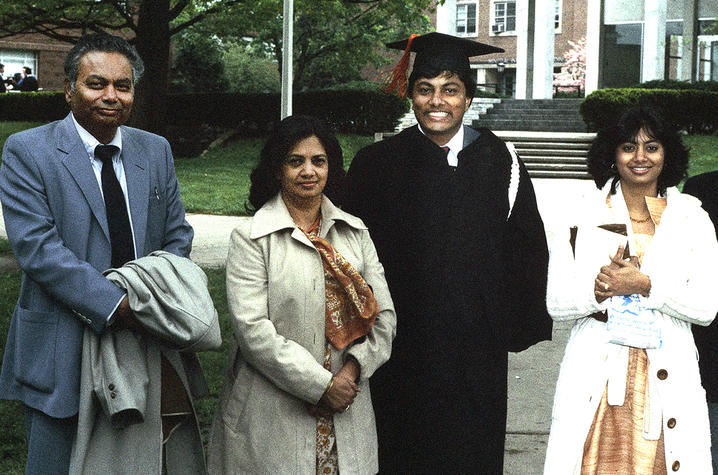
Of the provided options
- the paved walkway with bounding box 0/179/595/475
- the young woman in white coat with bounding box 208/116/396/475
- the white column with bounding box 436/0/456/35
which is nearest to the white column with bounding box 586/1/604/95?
the white column with bounding box 436/0/456/35

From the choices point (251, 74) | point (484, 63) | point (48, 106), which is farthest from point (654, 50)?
point (484, 63)

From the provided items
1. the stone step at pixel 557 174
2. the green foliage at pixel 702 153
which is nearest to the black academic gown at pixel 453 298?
the green foliage at pixel 702 153

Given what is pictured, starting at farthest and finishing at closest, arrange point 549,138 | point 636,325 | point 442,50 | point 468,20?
point 468,20 < point 549,138 < point 442,50 < point 636,325

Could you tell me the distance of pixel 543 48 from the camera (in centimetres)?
2623

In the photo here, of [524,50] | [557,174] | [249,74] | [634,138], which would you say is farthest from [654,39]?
[634,138]

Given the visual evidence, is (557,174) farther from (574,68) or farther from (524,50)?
(574,68)

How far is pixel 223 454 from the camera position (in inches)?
126

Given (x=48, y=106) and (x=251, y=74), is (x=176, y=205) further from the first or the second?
(x=251, y=74)

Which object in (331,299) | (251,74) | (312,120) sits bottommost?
(331,299)

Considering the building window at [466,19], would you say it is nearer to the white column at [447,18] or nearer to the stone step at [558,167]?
the white column at [447,18]

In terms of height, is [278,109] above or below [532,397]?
above

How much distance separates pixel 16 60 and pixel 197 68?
12342mm

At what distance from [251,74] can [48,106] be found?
7.43 metres

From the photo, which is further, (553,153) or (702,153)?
(553,153)
